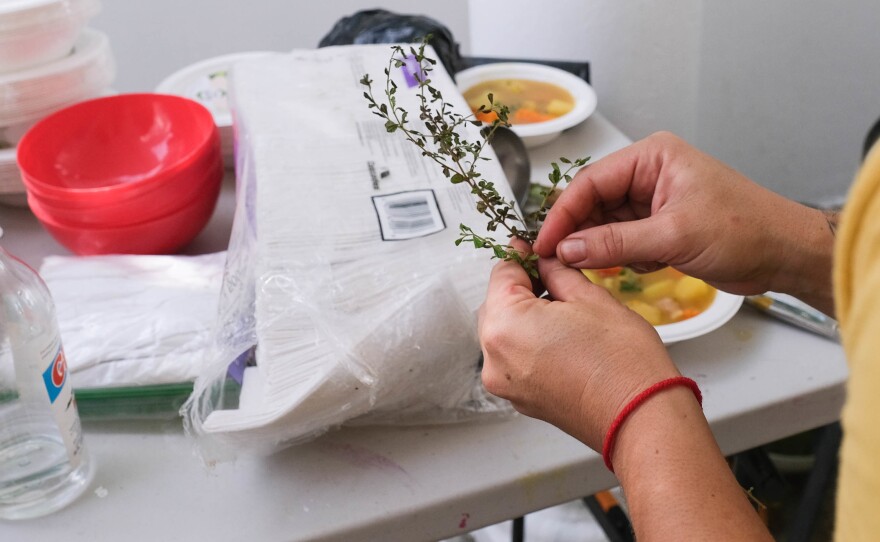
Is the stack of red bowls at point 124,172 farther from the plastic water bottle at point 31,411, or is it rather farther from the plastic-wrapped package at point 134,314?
the plastic water bottle at point 31,411

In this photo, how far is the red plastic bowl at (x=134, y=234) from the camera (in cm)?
103

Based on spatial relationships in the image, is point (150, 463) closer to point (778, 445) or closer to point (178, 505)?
point (178, 505)

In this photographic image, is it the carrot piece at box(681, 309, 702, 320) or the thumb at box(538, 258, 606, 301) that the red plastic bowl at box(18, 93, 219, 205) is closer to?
the thumb at box(538, 258, 606, 301)

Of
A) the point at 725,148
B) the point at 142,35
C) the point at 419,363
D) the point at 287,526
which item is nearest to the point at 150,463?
the point at 287,526

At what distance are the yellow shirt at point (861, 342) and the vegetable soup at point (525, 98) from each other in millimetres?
1076

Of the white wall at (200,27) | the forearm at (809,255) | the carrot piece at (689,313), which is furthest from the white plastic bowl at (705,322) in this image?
the white wall at (200,27)

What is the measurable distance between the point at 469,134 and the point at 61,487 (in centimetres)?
59

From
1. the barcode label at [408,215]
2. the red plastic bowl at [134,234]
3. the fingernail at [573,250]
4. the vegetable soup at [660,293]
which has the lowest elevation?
the vegetable soup at [660,293]

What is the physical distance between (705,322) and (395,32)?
0.76 meters

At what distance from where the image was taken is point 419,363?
78 centimetres

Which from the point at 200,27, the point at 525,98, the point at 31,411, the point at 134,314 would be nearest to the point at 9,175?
the point at 134,314

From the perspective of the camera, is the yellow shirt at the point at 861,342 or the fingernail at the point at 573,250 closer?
the yellow shirt at the point at 861,342

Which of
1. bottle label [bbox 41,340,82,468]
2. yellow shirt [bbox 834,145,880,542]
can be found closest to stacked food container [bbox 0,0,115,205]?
bottle label [bbox 41,340,82,468]

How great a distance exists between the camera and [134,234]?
1.04 metres
